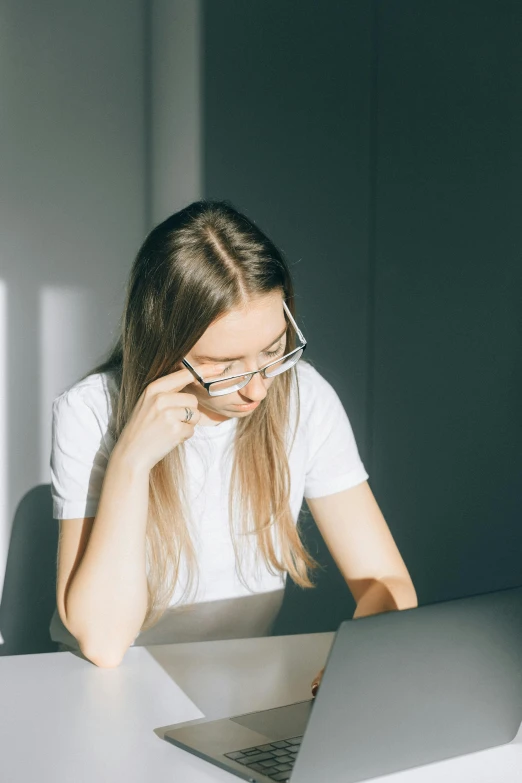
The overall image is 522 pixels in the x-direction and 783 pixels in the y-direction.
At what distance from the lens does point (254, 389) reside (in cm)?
132

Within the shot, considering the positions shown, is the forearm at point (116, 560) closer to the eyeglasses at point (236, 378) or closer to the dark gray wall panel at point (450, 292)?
the eyeglasses at point (236, 378)

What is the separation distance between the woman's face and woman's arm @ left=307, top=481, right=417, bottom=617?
290mm

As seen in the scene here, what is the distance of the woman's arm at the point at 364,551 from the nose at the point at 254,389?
0.32 m

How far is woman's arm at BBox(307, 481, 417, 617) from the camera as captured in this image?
139 centimetres

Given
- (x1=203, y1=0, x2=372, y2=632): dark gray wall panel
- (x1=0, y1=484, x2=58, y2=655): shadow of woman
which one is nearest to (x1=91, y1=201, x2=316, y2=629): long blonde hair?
(x1=0, y1=484, x2=58, y2=655): shadow of woman

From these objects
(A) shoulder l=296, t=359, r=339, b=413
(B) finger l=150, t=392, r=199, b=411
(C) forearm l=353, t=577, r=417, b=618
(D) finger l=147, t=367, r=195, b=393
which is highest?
(D) finger l=147, t=367, r=195, b=393

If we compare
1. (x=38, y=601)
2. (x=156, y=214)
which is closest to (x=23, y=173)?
(x=156, y=214)

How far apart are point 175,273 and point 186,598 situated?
568mm

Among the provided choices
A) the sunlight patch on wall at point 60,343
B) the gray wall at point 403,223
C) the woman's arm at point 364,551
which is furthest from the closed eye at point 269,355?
the sunlight patch on wall at point 60,343

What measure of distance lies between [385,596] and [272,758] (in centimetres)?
51

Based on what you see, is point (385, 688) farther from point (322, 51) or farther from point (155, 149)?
point (322, 51)

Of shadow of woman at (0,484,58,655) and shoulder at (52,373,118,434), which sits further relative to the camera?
shadow of woman at (0,484,58,655)

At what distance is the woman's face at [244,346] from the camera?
1.30m

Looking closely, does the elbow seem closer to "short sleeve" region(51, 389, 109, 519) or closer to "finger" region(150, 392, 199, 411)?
"short sleeve" region(51, 389, 109, 519)
